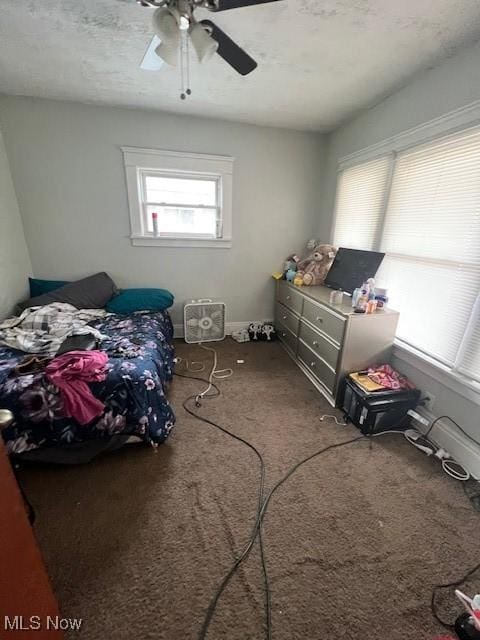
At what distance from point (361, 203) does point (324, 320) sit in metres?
1.27

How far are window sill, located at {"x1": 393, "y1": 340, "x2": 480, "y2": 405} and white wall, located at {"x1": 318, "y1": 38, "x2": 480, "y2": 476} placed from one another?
→ 2 centimetres

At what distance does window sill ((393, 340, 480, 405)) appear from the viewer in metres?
1.58

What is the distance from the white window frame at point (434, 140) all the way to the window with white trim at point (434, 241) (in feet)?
0.11

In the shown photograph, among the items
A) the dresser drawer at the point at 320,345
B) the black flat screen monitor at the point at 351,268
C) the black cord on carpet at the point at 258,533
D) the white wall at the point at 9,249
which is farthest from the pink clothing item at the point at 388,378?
the white wall at the point at 9,249

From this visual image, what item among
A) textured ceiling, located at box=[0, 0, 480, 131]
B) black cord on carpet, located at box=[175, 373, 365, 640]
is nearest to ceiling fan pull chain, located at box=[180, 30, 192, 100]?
textured ceiling, located at box=[0, 0, 480, 131]

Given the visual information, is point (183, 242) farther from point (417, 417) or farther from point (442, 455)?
point (442, 455)

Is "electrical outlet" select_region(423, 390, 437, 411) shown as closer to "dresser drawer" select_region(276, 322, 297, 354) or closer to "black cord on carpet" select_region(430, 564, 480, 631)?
"black cord on carpet" select_region(430, 564, 480, 631)

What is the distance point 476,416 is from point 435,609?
1.02 metres

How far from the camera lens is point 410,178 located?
6.58 feet

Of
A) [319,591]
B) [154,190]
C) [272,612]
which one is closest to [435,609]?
[319,591]

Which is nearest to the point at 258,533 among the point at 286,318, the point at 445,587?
the point at 445,587

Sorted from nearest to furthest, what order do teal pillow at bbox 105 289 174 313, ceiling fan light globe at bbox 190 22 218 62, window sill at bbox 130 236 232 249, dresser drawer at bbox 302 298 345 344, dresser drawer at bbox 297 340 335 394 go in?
ceiling fan light globe at bbox 190 22 218 62 → dresser drawer at bbox 302 298 345 344 → dresser drawer at bbox 297 340 335 394 → teal pillow at bbox 105 289 174 313 → window sill at bbox 130 236 232 249

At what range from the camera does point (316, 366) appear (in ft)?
7.93

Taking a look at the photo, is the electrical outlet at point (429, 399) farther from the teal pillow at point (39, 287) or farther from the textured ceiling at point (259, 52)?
the teal pillow at point (39, 287)
